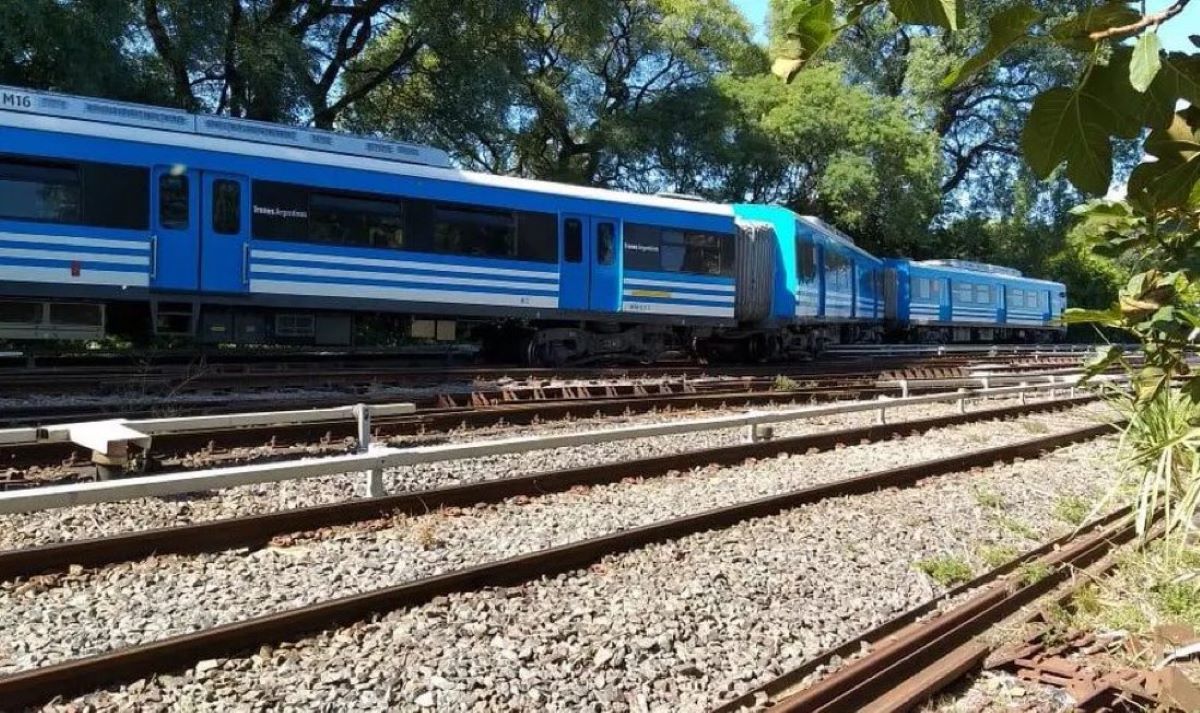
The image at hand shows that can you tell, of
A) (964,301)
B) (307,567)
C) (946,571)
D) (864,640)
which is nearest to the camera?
(864,640)

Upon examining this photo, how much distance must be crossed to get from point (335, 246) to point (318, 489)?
7211mm

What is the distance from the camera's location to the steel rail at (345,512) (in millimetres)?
4531

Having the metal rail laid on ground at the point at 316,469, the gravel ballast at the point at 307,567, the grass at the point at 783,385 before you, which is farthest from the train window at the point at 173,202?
the grass at the point at 783,385

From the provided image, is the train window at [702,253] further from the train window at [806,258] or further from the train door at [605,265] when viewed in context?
the train window at [806,258]

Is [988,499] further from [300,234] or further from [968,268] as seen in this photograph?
[968,268]

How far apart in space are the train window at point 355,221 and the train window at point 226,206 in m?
0.99

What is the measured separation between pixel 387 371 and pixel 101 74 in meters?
8.92

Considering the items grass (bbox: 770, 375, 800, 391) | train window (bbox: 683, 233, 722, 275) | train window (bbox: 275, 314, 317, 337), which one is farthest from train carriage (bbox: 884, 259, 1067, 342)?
train window (bbox: 275, 314, 317, 337)

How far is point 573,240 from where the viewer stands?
15.4 metres

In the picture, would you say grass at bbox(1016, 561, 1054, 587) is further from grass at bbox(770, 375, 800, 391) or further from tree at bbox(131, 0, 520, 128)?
tree at bbox(131, 0, 520, 128)

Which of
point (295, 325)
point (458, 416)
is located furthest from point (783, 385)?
point (295, 325)

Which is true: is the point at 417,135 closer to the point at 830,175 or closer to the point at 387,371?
the point at 387,371

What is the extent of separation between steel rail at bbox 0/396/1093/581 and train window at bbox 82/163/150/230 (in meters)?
7.56

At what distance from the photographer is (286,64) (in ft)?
63.3
